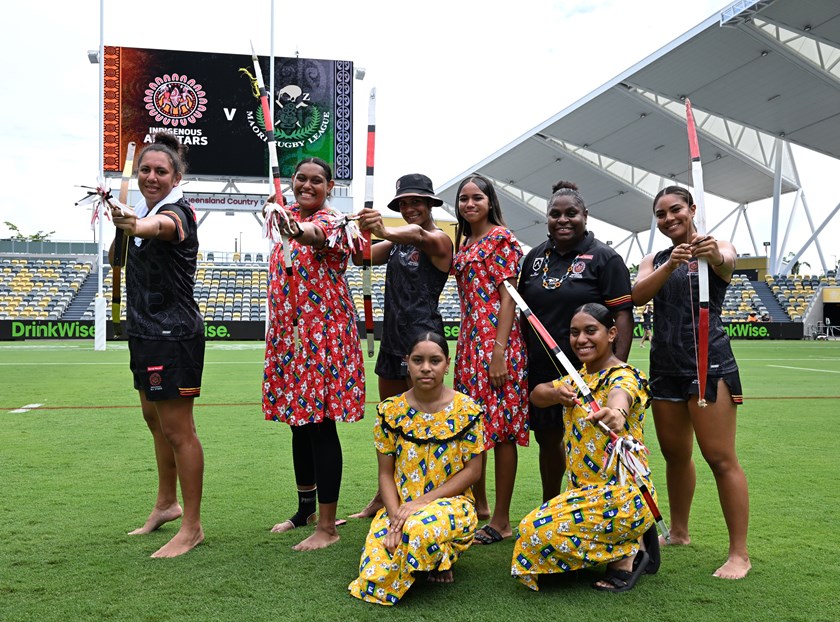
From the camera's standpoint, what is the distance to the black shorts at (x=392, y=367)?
3.87 metres

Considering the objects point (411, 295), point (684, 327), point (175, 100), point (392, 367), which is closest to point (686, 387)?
point (684, 327)

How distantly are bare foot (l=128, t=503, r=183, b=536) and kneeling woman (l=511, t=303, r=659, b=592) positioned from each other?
1.80 m

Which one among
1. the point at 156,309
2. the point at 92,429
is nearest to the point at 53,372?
the point at 92,429

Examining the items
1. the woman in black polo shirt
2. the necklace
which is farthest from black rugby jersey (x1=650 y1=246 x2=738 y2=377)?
the necklace

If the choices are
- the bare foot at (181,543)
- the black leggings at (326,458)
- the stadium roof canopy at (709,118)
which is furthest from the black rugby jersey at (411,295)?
the stadium roof canopy at (709,118)

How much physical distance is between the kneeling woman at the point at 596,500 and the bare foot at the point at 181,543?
146cm

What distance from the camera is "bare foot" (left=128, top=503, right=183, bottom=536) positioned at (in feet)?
11.8

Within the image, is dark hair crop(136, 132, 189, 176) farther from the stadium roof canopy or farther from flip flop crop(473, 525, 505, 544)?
the stadium roof canopy

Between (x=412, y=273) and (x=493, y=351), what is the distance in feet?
1.96

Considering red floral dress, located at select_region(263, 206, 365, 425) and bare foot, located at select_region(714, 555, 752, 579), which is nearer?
bare foot, located at select_region(714, 555, 752, 579)

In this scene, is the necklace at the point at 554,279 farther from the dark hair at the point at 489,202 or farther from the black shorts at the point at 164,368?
the black shorts at the point at 164,368

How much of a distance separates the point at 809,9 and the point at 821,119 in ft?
27.7

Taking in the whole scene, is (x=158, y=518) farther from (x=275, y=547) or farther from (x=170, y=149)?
(x=170, y=149)

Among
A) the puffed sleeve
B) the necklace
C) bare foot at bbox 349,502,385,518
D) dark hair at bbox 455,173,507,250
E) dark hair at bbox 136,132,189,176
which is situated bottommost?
bare foot at bbox 349,502,385,518
